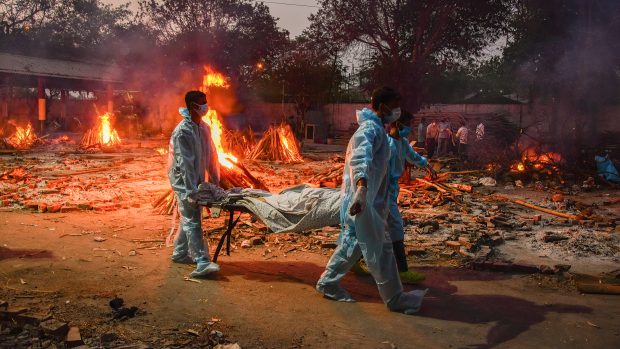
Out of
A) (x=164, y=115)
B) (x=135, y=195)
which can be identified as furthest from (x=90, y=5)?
(x=135, y=195)

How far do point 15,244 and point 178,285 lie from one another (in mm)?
2762

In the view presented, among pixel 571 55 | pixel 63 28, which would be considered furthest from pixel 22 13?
pixel 571 55

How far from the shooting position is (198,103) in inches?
209

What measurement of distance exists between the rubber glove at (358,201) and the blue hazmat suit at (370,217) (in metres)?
0.10

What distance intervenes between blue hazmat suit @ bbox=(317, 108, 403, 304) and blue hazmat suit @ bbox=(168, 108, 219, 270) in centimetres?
157

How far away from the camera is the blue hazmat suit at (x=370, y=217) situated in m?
4.13

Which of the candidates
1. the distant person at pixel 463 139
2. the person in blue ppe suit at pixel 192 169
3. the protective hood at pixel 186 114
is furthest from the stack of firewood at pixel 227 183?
the distant person at pixel 463 139

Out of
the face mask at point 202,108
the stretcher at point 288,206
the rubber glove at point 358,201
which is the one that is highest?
the face mask at point 202,108

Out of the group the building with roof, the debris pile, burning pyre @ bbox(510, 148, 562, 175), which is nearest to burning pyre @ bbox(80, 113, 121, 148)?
the debris pile

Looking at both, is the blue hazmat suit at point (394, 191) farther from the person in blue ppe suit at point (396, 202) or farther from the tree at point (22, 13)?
the tree at point (22, 13)

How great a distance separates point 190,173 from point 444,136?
16.7 m

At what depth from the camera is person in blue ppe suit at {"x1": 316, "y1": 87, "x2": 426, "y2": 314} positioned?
4.13m

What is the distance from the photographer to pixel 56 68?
28.2 meters

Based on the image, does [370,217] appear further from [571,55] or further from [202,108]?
[571,55]
